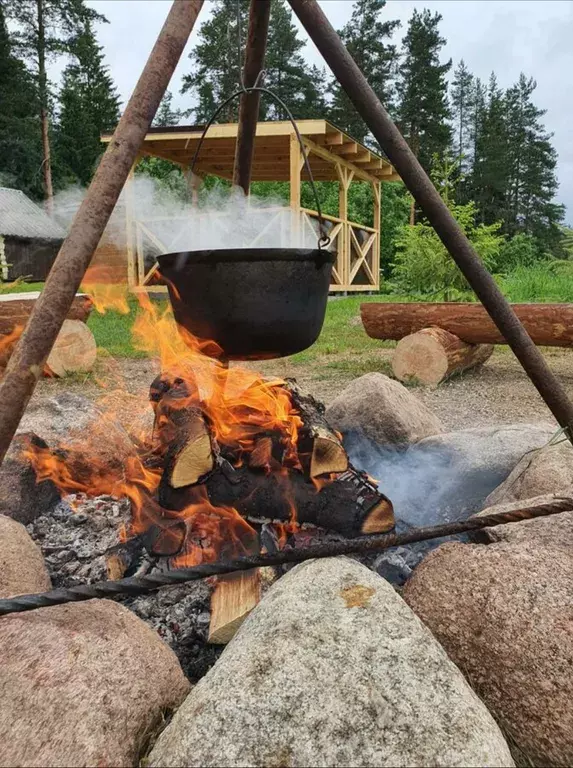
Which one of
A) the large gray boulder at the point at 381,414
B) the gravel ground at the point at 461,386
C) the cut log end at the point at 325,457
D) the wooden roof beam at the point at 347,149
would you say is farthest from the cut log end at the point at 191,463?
the wooden roof beam at the point at 347,149

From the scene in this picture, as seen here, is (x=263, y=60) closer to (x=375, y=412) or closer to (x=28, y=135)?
(x=375, y=412)

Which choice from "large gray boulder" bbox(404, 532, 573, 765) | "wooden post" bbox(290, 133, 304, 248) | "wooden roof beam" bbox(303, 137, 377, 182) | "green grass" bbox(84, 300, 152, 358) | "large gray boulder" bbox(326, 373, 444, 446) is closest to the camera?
"large gray boulder" bbox(404, 532, 573, 765)

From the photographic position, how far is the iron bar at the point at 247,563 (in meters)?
1.34

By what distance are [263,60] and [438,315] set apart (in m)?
4.44

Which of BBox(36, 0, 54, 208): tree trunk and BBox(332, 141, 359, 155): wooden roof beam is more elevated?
BBox(36, 0, 54, 208): tree trunk

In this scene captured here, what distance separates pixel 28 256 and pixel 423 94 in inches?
888

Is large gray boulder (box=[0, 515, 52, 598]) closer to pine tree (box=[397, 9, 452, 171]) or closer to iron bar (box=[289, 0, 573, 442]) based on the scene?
iron bar (box=[289, 0, 573, 442])

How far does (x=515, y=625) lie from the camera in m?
1.43

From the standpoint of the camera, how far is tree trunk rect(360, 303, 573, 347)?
19.7 feet

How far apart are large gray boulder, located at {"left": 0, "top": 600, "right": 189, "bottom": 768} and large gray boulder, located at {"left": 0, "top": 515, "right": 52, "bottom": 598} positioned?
0.34 m

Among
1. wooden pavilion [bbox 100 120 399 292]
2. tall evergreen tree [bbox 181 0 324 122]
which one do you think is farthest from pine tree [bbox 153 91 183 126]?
wooden pavilion [bbox 100 120 399 292]

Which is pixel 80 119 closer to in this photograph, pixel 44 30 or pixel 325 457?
pixel 44 30

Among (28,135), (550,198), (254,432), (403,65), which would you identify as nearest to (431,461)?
(254,432)

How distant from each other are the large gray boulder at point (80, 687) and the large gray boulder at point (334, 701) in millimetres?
120
